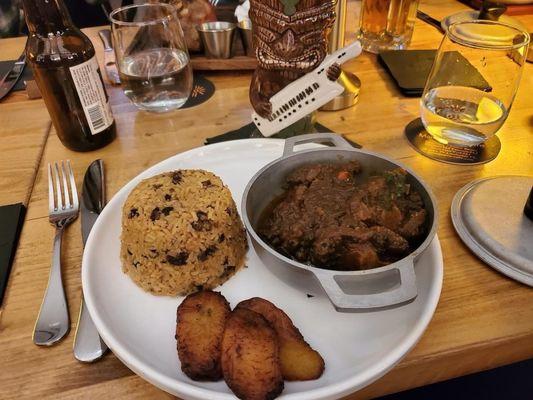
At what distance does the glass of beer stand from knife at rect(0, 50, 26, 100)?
4.26ft

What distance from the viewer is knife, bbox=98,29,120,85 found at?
4.91 feet

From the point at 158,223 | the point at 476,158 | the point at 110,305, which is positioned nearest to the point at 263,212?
the point at 158,223

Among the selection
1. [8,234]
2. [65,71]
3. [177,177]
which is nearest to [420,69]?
[177,177]

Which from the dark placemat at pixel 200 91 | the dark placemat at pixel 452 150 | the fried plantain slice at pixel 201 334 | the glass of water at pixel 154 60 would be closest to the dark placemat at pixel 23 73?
the glass of water at pixel 154 60

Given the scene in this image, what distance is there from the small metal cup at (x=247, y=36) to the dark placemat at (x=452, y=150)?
64 centimetres

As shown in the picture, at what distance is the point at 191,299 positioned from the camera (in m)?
0.72

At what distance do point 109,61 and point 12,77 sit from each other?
0.34 meters

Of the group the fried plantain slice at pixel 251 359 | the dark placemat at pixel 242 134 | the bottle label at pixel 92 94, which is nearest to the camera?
the fried plantain slice at pixel 251 359

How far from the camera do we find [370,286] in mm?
681

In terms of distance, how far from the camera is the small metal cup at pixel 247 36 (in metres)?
1.50

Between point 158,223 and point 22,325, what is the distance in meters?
0.30

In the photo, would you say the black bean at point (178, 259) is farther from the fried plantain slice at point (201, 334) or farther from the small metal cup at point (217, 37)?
the small metal cup at point (217, 37)

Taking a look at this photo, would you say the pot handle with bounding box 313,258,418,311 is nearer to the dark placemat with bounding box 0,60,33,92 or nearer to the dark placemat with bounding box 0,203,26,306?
the dark placemat with bounding box 0,203,26,306

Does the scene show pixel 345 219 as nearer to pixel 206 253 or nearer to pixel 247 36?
pixel 206 253
